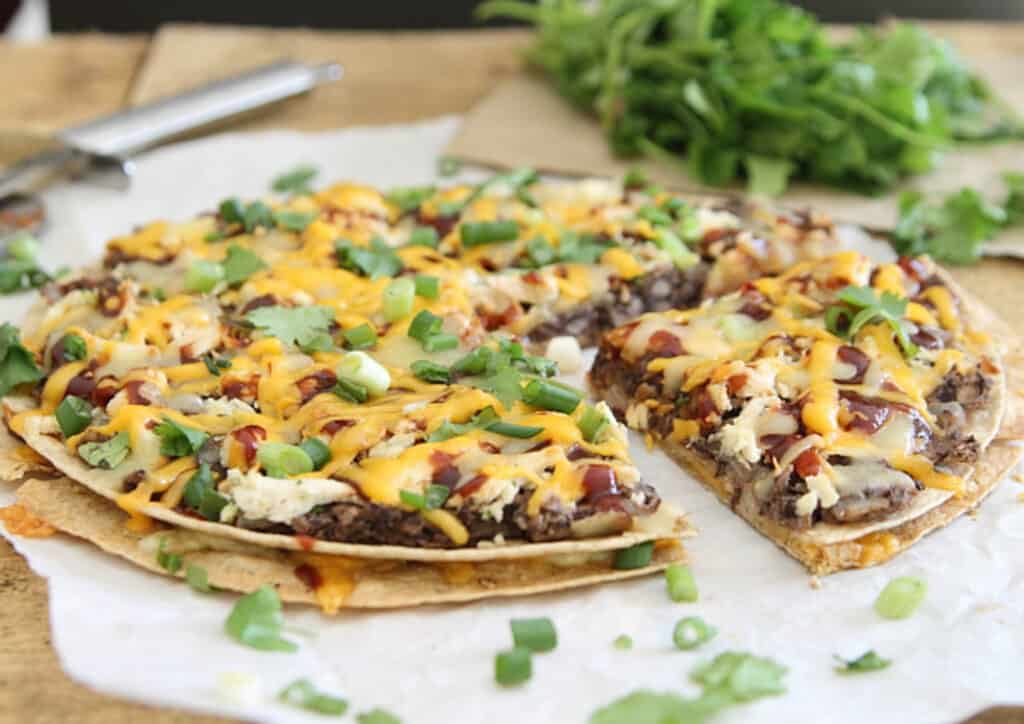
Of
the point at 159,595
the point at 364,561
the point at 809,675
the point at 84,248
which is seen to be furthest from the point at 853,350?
the point at 84,248

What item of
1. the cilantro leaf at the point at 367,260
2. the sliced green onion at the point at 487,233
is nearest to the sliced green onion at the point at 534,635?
the cilantro leaf at the point at 367,260

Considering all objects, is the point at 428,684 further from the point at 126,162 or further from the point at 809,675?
the point at 126,162

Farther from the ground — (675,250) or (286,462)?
(286,462)

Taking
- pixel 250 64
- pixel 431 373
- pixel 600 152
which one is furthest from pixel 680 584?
pixel 250 64

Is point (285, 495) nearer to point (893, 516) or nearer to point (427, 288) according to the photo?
point (427, 288)

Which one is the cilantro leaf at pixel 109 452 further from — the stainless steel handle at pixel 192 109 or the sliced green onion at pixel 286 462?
the stainless steel handle at pixel 192 109

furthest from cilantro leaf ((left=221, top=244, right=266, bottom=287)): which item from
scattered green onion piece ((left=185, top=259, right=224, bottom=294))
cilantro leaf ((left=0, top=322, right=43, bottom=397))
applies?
cilantro leaf ((left=0, top=322, right=43, bottom=397))
